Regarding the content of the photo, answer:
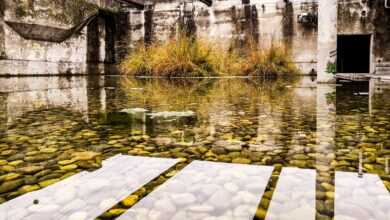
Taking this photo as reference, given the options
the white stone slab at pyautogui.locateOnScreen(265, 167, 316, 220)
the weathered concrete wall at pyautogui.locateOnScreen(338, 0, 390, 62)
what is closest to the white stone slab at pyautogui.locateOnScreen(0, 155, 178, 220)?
the white stone slab at pyautogui.locateOnScreen(265, 167, 316, 220)

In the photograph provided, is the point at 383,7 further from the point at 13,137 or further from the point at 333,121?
the point at 13,137

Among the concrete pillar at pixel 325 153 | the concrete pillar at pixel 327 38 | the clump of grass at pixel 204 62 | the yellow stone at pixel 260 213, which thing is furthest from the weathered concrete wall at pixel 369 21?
the yellow stone at pixel 260 213

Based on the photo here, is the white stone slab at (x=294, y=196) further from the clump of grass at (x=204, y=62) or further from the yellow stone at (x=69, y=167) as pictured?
the clump of grass at (x=204, y=62)

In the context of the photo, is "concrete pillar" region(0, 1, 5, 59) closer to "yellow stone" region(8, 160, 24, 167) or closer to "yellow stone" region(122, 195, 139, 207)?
"yellow stone" region(8, 160, 24, 167)

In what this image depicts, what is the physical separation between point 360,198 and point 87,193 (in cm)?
74

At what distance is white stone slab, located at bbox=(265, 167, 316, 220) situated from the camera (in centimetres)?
81


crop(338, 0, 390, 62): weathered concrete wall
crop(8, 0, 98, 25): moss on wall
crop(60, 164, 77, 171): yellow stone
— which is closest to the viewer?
crop(60, 164, 77, 171): yellow stone

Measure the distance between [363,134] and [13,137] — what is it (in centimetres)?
176

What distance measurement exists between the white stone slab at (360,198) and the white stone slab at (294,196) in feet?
0.21

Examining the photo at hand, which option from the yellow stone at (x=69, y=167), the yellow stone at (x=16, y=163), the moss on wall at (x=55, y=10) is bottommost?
the yellow stone at (x=69, y=167)

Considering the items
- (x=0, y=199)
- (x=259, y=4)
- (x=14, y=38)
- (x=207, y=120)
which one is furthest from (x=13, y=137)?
(x=259, y=4)

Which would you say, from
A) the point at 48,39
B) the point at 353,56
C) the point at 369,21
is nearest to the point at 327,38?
the point at 369,21

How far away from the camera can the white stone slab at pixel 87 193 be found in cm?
84

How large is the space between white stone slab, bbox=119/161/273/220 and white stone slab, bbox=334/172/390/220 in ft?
0.67
